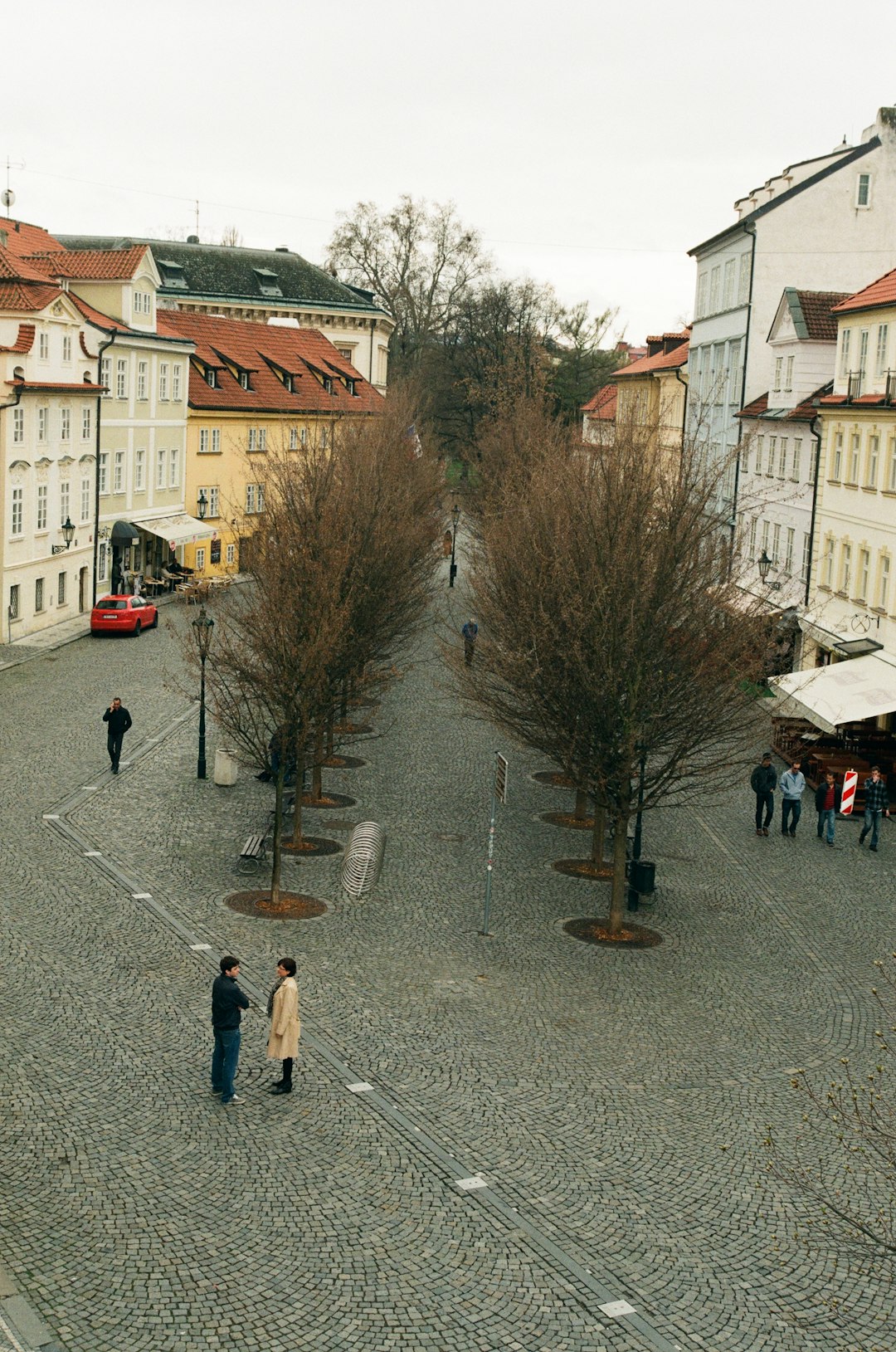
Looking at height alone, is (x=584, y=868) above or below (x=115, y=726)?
below

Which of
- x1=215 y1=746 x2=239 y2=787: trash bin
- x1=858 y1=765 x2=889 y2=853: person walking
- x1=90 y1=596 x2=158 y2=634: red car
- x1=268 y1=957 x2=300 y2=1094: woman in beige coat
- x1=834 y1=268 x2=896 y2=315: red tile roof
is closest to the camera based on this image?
x1=268 y1=957 x2=300 y2=1094: woman in beige coat

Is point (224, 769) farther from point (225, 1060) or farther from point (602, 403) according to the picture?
point (602, 403)

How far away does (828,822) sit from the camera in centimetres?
2781

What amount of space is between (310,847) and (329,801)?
3441 millimetres

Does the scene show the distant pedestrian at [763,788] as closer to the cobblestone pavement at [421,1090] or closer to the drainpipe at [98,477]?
the cobblestone pavement at [421,1090]

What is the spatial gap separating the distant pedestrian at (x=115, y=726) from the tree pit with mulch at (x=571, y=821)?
8.03 meters

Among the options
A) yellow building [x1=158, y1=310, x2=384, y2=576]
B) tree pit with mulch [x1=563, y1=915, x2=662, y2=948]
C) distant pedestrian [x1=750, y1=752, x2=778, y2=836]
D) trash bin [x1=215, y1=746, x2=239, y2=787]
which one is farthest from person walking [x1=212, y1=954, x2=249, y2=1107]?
yellow building [x1=158, y1=310, x2=384, y2=576]

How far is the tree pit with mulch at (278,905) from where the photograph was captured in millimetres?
Result: 21156

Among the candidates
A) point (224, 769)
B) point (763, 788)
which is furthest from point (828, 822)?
point (224, 769)

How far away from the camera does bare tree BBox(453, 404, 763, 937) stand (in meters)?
20.9

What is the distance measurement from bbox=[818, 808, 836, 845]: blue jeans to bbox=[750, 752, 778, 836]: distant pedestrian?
0.91m

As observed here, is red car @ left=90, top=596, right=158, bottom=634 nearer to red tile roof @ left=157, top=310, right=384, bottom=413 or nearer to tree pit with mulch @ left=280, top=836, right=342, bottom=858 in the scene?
red tile roof @ left=157, top=310, right=384, bottom=413

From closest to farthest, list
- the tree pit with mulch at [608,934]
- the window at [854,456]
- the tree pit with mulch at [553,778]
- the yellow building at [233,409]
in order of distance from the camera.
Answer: the tree pit with mulch at [608,934] → the tree pit with mulch at [553,778] → the window at [854,456] → the yellow building at [233,409]

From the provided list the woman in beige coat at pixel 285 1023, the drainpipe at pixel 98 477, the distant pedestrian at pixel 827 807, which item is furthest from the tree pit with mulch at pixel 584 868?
the drainpipe at pixel 98 477
